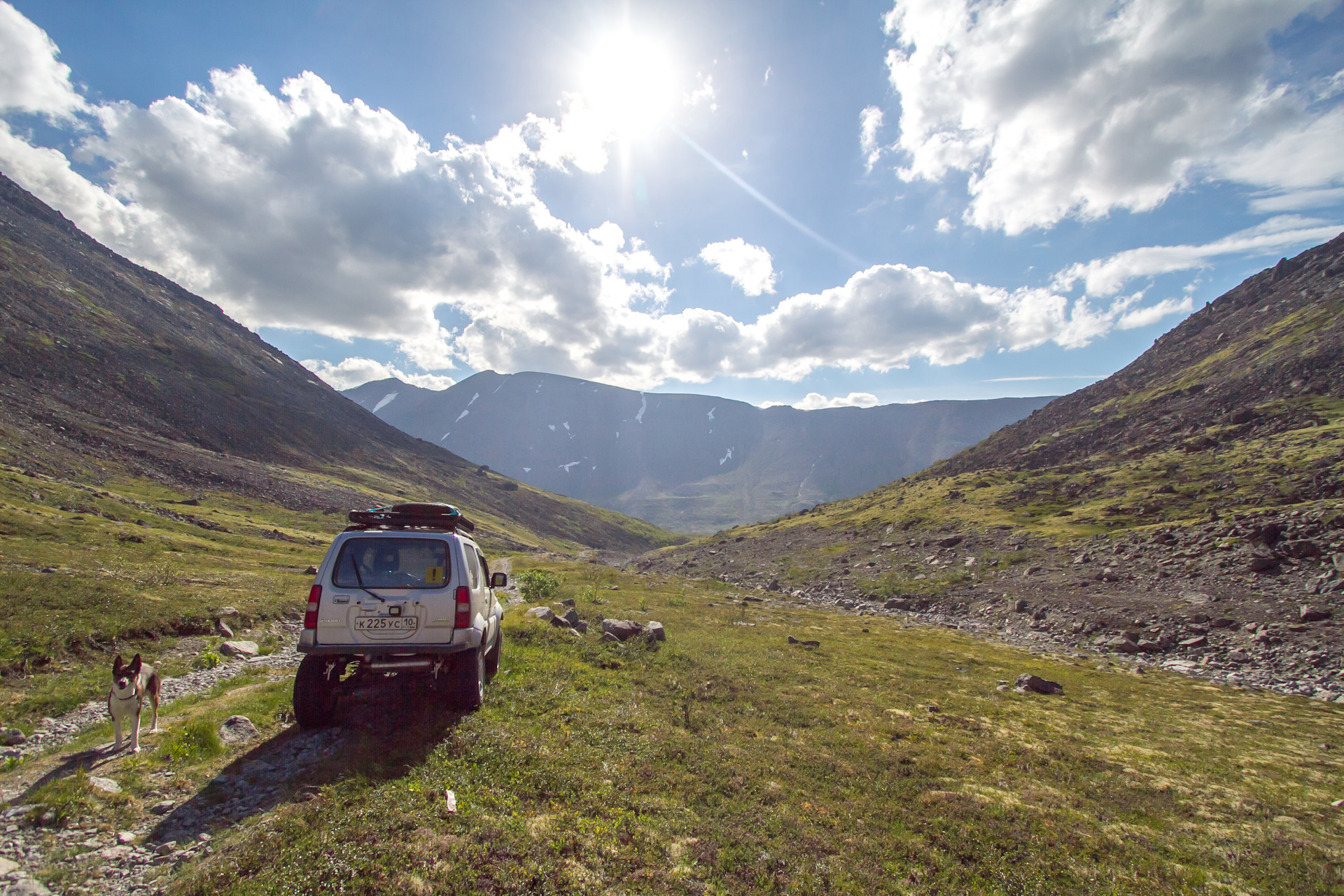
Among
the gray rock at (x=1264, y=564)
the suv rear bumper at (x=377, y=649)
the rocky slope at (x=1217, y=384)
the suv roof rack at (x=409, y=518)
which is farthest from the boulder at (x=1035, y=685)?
the rocky slope at (x=1217, y=384)

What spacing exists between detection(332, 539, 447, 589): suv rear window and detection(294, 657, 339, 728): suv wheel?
1959 millimetres

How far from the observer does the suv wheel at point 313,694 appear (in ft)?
36.0

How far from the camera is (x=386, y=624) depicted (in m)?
10.8

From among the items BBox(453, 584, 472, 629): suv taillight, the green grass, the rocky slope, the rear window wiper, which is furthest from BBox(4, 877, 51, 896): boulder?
the rocky slope

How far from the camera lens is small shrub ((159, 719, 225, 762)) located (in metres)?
9.56

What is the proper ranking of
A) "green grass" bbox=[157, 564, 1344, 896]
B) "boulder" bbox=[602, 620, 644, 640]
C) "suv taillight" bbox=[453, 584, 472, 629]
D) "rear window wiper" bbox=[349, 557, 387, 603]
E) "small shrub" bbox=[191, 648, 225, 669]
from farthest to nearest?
"boulder" bbox=[602, 620, 644, 640]
"small shrub" bbox=[191, 648, 225, 669]
"suv taillight" bbox=[453, 584, 472, 629]
"rear window wiper" bbox=[349, 557, 387, 603]
"green grass" bbox=[157, 564, 1344, 896]

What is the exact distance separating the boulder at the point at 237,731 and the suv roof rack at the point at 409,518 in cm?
441

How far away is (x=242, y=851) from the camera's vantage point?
22.1ft

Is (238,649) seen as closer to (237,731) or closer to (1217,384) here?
(237,731)

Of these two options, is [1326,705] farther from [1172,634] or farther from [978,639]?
[978,639]

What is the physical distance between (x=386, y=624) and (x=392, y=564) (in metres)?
1.27

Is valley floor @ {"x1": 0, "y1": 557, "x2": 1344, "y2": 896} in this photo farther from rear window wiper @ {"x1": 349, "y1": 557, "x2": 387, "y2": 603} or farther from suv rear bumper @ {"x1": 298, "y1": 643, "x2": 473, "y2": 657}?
rear window wiper @ {"x1": 349, "y1": 557, "x2": 387, "y2": 603}

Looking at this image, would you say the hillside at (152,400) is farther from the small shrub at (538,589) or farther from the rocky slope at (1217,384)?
the rocky slope at (1217,384)

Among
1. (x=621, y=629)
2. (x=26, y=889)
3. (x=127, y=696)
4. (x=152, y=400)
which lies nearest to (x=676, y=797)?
(x=26, y=889)
